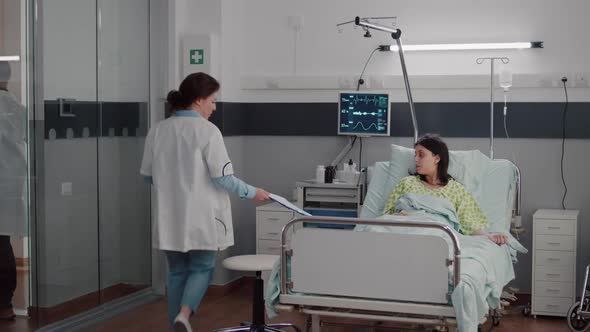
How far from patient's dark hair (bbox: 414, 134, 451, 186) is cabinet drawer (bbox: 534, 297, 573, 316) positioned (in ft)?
3.70

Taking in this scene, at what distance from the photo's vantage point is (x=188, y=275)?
4340 mm

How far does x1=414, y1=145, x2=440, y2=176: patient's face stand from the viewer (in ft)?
16.3

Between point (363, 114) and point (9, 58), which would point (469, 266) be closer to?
point (363, 114)

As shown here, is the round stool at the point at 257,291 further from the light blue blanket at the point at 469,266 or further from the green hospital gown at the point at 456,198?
the green hospital gown at the point at 456,198

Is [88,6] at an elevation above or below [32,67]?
above

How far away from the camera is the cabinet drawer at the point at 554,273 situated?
5.30 metres

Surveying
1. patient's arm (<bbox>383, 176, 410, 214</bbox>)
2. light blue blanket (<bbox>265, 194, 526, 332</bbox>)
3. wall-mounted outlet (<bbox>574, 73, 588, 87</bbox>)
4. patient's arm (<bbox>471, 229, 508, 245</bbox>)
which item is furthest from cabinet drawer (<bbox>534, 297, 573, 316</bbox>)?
wall-mounted outlet (<bbox>574, 73, 588, 87</bbox>)

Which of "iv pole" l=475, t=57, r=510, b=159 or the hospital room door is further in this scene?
"iv pole" l=475, t=57, r=510, b=159

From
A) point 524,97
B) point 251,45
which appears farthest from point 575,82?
point 251,45

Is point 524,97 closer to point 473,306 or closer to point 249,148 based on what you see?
point 249,148

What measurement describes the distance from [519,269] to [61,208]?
331 centimetres

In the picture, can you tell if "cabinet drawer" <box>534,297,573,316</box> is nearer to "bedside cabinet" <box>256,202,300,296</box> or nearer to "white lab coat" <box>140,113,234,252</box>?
"bedside cabinet" <box>256,202,300,296</box>

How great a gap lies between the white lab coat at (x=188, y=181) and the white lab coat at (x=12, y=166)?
3.06ft

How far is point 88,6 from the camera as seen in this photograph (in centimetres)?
528
